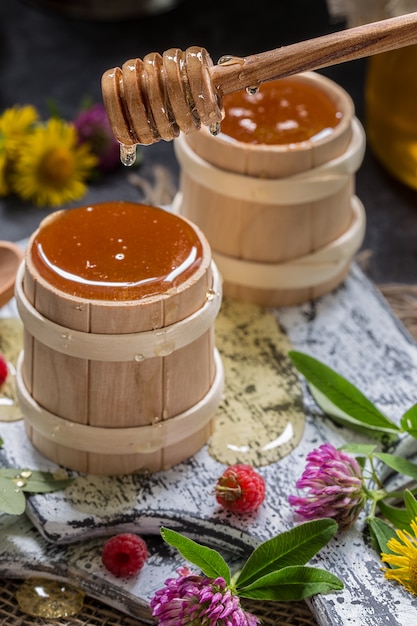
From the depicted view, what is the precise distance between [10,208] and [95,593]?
1.02m

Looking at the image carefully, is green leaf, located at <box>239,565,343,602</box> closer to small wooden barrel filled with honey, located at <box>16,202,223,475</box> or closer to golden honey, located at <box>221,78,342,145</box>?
small wooden barrel filled with honey, located at <box>16,202,223,475</box>

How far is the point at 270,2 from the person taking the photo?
2.80 meters

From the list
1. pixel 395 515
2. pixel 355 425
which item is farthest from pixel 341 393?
pixel 395 515

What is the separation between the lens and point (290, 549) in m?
1.30

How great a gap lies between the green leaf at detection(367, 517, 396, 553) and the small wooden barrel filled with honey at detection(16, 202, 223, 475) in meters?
0.27

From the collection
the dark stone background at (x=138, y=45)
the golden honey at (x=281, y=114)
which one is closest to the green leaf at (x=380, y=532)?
the golden honey at (x=281, y=114)

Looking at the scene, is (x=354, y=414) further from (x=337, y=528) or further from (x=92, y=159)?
(x=92, y=159)

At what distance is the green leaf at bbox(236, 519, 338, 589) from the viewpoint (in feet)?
4.25

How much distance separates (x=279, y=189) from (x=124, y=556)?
0.63 meters

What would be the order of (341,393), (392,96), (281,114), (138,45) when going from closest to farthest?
(341,393), (281,114), (392,96), (138,45)

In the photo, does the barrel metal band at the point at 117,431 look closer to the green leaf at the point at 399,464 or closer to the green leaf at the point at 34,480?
the green leaf at the point at 34,480

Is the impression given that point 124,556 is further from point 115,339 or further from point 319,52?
point 319,52

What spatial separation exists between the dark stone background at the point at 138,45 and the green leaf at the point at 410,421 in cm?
84

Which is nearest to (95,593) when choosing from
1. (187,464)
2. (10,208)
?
(187,464)
